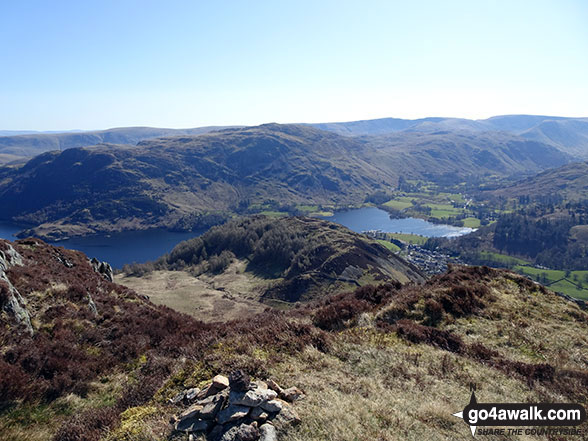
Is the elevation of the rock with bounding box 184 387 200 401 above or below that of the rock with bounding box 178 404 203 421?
below

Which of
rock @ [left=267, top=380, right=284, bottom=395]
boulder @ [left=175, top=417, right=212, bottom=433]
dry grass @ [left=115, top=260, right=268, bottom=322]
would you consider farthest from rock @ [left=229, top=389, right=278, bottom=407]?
dry grass @ [left=115, top=260, right=268, bottom=322]

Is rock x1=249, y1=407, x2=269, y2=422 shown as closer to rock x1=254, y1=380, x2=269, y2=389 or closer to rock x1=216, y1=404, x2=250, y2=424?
rock x1=216, y1=404, x2=250, y2=424

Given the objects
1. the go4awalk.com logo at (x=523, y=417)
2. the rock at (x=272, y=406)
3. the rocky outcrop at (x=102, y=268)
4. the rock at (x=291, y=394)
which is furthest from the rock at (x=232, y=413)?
the rocky outcrop at (x=102, y=268)

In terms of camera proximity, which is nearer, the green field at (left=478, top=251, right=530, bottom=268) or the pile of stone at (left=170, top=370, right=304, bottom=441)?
the pile of stone at (left=170, top=370, right=304, bottom=441)

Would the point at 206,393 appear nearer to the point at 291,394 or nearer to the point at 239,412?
the point at 239,412

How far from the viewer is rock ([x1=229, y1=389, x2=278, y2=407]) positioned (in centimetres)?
898

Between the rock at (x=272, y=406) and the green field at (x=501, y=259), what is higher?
the rock at (x=272, y=406)

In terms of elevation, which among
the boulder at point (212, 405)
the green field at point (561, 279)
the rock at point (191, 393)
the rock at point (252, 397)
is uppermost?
the rock at point (252, 397)

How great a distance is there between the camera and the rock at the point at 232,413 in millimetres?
8602

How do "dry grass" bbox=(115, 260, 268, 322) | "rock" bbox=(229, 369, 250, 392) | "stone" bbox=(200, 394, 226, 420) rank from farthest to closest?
1. "dry grass" bbox=(115, 260, 268, 322)
2. "rock" bbox=(229, 369, 250, 392)
3. "stone" bbox=(200, 394, 226, 420)

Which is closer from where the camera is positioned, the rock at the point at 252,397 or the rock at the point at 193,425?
the rock at the point at 193,425

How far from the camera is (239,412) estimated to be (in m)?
8.73

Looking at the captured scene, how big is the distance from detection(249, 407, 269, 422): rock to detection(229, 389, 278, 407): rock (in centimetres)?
13

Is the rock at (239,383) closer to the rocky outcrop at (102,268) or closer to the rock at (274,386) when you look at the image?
the rock at (274,386)
